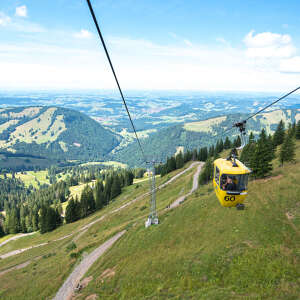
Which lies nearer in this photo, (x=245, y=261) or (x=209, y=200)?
(x=245, y=261)

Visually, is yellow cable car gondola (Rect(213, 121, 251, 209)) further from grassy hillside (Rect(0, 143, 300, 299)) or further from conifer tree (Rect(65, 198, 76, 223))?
conifer tree (Rect(65, 198, 76, 223))

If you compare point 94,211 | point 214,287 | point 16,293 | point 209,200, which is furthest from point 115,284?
point 94,211

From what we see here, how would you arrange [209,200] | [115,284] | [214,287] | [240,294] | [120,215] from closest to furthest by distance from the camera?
[240,294] → [214,287] → [115,284] → [209,200] → [120,215]

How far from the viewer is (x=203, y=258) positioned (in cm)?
2806

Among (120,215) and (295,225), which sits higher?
(295,225)

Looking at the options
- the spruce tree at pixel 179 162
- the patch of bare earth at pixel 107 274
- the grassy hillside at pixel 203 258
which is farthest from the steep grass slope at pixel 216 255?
the spruce tree at pixel 179 162

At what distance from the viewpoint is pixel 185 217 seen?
44.6 m

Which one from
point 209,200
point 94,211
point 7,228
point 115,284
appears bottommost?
point 7,228

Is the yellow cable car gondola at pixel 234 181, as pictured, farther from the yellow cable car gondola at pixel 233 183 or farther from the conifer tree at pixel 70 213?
the conifer tree at pixel 70 213

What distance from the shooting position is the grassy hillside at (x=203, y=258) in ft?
73.5

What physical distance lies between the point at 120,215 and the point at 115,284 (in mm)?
41828

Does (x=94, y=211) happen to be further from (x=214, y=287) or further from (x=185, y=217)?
(x=214, y=287)

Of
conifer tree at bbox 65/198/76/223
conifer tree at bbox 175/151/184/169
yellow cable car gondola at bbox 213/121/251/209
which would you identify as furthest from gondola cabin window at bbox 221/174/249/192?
conifer tree at bbox 175/151/184/169

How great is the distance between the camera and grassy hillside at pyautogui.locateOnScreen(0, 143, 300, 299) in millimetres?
22391
